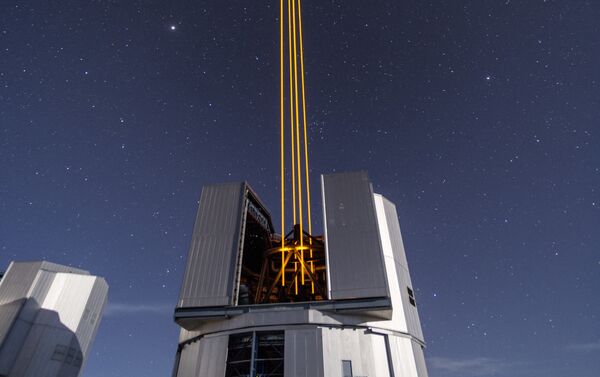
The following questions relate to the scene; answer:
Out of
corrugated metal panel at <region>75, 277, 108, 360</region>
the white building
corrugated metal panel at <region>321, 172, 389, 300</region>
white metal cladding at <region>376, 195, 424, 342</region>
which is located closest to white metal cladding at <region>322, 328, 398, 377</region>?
corrugated metal panel at <region>321, 172, 389, 300</region>

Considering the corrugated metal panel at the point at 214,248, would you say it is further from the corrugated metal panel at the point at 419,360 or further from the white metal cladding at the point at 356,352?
the corrugated metal panel at the point at 419,360

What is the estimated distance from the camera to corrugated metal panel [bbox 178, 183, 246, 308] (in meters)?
18.2

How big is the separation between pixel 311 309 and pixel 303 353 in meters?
1.93

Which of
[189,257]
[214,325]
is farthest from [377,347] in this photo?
[189,257]

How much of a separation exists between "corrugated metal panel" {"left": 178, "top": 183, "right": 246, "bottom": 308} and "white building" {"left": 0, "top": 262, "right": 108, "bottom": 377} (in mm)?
19703

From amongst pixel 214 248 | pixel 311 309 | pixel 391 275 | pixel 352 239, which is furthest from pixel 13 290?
pixel 391 275

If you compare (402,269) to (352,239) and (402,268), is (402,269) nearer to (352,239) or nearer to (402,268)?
(402,268)

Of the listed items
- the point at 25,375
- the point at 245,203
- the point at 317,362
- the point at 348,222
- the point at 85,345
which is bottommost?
the point at 317,362

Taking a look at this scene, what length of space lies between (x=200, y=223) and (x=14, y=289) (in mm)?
22375

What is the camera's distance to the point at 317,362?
1562 centimetres

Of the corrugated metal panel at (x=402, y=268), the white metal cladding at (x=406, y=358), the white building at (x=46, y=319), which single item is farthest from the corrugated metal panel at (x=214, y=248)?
the white building at (x=46, y=319)

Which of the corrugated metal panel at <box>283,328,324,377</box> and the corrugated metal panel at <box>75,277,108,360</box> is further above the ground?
the corrugated metal panel at <box>75,277,108,360</box>

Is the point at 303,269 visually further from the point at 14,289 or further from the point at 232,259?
the point at 14,289

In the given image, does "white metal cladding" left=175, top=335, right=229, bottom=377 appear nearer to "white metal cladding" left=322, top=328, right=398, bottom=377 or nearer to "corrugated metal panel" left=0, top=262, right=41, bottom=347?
"white metal cladding" left=322, top=328, right=398, bottom=377
